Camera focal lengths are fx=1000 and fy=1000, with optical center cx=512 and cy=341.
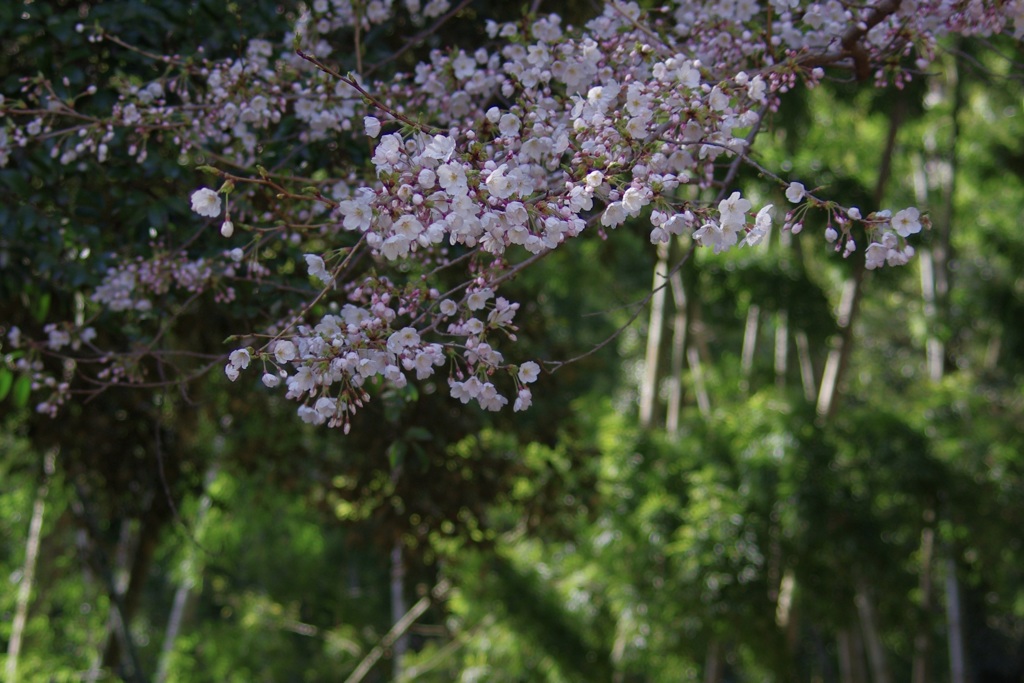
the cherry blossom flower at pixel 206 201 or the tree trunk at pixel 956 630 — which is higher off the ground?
the cherry blossom flower at pixel 206 201

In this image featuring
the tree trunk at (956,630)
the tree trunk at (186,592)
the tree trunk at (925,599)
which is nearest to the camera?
the tree trunk at (186,592)

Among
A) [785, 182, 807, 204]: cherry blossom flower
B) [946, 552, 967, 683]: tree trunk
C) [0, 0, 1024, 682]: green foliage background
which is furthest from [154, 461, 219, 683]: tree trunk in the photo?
[946, 552, 967, 683]: tree trunk

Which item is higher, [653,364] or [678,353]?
[653,364]

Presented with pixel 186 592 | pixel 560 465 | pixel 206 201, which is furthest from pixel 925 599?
pixel 206 201

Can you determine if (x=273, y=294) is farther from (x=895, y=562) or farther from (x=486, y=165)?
(x=895, y=562)

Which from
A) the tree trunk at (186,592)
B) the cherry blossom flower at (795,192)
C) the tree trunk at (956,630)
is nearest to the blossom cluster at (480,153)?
the cherry blossom flower at (795,192)

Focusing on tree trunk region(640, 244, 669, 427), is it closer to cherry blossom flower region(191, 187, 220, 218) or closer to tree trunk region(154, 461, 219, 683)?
tree trunk region(154, 461, 219, 683)

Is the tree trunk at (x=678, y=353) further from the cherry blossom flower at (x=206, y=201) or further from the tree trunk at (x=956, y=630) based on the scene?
the cherry blossom flower at (x=206, y=201)

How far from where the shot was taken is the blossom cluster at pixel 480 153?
49.0 inches

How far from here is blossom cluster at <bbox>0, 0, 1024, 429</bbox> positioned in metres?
1.24

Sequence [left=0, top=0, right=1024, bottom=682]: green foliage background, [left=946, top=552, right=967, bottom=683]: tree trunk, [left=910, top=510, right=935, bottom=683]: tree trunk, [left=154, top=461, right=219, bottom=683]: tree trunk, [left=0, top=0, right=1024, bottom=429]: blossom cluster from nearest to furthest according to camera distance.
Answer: [left=0, top=0, right=1024, bottom=429]: blossom cluster, [left=0, top=0, right=1024, bottom=682]: green foliage background, [left=154, top=461, right=219, bottom=683]: tree trunk, [left=910, top=510, right=935, bottom=683]: tree trunk, [left=946, top=552, right=967, bottom=683]: tree trunk

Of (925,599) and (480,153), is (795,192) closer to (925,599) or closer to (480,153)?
(480,153)

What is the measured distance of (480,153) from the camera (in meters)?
1.30

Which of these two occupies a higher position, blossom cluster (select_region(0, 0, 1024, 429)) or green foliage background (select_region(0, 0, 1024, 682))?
blossom cluster (select_region(0, 0, 1024, 429))
